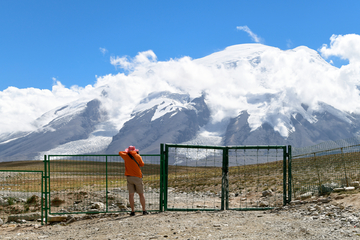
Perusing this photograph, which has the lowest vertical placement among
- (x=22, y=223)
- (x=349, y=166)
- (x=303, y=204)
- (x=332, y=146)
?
(x=22, y=223)

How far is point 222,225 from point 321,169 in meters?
6.91

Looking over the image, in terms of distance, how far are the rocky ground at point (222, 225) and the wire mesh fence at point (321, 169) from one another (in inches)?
53.1

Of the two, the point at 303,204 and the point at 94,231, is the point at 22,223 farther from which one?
the point at 303,204

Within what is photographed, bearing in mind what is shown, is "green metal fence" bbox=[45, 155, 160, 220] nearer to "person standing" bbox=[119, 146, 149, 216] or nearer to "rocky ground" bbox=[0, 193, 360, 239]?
"person standing" bbox=[119, 146, 149, 216]

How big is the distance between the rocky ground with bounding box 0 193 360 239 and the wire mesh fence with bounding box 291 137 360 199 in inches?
53.1

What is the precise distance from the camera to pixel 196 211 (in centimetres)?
1250

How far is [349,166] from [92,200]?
Result: 1167 centimetres

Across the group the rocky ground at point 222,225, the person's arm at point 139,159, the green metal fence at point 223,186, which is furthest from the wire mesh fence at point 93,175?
the rocky ground at point 222,225

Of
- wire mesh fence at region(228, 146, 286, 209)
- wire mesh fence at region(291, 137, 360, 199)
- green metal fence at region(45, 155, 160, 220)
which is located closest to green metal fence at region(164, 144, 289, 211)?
wire mesh fence at region(228, 146, 286, 209)

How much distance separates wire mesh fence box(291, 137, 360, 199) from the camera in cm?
1382

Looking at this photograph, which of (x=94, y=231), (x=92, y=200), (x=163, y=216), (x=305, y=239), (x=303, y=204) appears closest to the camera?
(x=305, y=239)

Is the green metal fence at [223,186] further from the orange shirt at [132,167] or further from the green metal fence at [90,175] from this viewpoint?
the orange shirt at [132,167]

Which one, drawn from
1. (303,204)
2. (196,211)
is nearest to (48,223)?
(196,211)

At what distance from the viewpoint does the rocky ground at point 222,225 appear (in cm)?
907
